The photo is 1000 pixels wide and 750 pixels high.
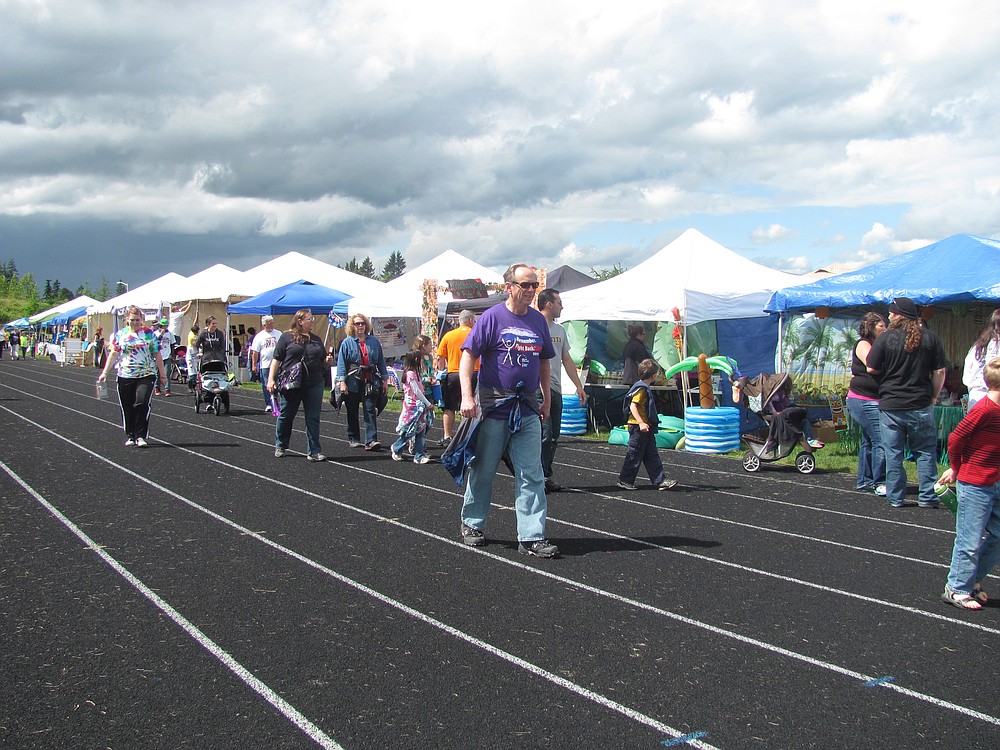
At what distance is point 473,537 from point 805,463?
5.66m

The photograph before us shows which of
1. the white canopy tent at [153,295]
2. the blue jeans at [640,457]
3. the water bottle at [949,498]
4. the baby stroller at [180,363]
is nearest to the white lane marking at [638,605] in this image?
the water bottle at [949,498]

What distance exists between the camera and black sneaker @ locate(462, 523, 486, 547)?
6844 millimetres

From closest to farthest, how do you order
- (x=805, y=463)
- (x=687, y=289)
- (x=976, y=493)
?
1. (x=976, y=493)
2. (x=805, y=463)
3. (x=687, y=289)

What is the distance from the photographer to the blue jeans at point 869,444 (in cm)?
948

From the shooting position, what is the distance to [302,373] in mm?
11469

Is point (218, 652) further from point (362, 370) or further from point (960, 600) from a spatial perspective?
point (362, 370)

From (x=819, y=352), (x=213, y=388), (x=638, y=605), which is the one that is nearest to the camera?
(x=638, y=605)

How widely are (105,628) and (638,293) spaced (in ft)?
41.2

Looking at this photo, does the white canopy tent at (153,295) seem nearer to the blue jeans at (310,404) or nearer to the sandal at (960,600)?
the blue jeans at (310,404)

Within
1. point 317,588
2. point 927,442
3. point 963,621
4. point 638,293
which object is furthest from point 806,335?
point 317,588

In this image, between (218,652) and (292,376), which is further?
(292,376)

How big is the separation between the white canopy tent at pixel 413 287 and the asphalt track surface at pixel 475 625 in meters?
13.7

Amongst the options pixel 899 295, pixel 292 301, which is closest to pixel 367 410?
pixel 899 295

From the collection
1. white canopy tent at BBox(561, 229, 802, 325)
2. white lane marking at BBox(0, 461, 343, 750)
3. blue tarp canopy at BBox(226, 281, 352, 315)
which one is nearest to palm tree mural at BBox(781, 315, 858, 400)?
white canopy tent at BBox(561, 229, 802, 325)
